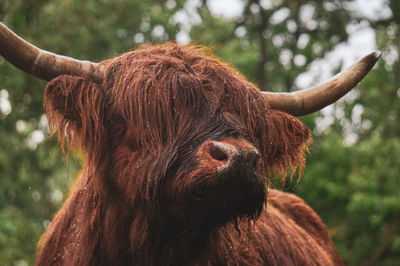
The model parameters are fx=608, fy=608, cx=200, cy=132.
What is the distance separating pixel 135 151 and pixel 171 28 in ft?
33.5

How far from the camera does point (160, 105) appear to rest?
350 centimetres

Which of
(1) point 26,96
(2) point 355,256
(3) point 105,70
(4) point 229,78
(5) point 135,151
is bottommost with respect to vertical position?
(2) point 355,256

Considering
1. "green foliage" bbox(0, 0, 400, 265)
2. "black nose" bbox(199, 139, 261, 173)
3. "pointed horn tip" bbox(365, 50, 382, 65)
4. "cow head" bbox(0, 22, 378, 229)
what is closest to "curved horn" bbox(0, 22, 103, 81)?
"cow head" bbox(0, 22, 378, 229)

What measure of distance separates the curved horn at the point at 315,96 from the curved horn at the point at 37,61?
1249mm

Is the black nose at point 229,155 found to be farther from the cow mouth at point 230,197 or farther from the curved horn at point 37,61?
the curved horn at point 37,61

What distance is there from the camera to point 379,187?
43.5 ft

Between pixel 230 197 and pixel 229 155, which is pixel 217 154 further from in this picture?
pixel 230 197

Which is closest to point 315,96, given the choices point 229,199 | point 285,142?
point 285,142

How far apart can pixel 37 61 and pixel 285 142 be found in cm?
173

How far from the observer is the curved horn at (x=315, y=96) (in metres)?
4.23

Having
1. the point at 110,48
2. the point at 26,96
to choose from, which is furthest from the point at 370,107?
the point at 26,96

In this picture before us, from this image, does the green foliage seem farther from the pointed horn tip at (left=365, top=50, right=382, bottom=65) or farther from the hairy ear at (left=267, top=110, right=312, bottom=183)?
the pointed horn tip at (left=365, top=50, right=382, bottom=65)

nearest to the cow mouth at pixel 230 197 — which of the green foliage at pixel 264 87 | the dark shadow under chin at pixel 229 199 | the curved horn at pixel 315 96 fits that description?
the dark shadow under chin at pixel 229 199

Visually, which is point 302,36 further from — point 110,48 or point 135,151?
point 135,151
